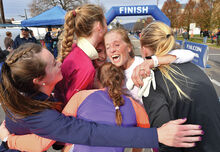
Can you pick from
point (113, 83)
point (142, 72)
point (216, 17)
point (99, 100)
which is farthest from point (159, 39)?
point (216, 17)

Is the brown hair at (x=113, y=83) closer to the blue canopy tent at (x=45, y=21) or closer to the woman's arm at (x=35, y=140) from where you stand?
the woman's arm at (x=35, y=140)

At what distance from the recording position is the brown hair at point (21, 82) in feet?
3.08

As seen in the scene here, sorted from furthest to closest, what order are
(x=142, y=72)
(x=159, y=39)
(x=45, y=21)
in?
(x=45, y=21), (x=159, y=39), (x=142, y=72)

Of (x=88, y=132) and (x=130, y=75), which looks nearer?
(x=88, y=132)

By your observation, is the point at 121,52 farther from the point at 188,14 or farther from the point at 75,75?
the point at 188,14

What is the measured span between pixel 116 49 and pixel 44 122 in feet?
3.95

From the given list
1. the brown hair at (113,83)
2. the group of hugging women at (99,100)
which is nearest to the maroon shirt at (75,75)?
the group of hugging women at (99,100)

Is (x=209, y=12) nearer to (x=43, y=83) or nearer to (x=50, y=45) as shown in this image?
(x=50, y=45)

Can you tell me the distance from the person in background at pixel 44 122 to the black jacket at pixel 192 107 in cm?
29

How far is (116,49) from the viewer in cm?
186

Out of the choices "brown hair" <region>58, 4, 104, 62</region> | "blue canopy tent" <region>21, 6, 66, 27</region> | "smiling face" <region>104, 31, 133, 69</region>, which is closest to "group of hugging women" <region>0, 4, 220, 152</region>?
"brown hair" <region>58, 4, 104, 62</region>

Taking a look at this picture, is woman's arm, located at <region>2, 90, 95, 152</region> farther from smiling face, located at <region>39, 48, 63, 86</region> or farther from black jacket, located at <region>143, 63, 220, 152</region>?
black jacket, located at <region>143, 63, 220, 152</region>

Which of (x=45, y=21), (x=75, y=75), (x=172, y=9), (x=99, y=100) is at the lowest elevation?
(x=99, y=100)

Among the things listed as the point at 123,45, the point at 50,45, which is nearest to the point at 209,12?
the point at 50,45
